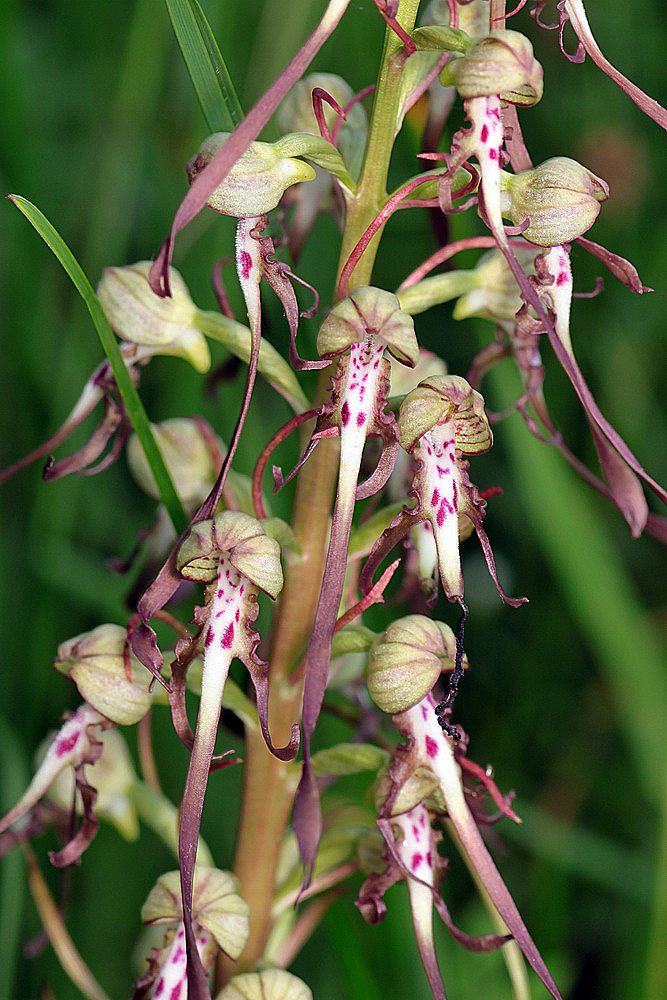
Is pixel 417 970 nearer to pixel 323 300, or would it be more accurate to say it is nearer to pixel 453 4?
pixel 323 300

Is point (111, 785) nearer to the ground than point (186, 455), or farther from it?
nearer to the ground

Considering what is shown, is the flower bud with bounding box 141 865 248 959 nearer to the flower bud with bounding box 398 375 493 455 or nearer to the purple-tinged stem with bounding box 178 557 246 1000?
the purple-tinged stem with bounding box 178 557 246 1000

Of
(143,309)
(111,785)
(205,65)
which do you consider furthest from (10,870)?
(205,65)

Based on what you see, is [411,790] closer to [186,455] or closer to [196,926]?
[196,926]

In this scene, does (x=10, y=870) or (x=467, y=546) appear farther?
(x=467, y=546)

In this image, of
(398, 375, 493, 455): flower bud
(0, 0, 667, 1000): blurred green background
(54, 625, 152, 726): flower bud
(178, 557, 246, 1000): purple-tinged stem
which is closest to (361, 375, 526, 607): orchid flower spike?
(398, 375, 493, 455): flower bud

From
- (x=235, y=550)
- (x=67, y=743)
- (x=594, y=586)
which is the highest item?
(x=235, y=550)

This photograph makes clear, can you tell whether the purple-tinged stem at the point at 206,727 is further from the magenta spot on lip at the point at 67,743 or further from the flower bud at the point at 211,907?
the magenta spot on lip at the point at 67,743

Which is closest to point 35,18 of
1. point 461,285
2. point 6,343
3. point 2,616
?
point 6,343
